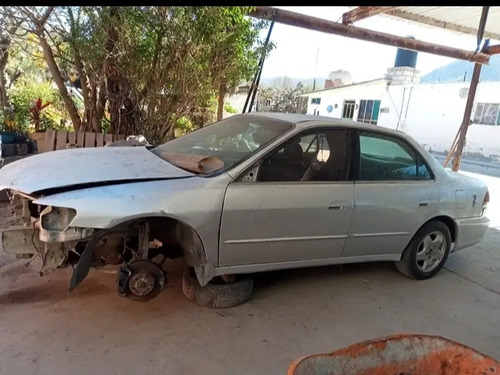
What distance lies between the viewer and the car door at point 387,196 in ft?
11.8

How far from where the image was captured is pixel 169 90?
7020 mm

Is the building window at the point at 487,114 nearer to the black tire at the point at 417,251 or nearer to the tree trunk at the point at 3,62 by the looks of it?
the black tire at the point at 417,251

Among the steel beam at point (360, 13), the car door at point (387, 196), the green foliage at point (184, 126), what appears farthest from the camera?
the green foliage at point (184, 126)

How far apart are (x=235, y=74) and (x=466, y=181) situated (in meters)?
4.70

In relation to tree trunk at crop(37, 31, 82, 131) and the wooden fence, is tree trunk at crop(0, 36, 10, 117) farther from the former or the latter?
the wooden fence

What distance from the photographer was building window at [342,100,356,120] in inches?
905

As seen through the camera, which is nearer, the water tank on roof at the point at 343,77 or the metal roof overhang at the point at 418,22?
the metal roof overhang at the point at 418,22

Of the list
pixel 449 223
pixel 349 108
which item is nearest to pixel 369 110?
pixel 349 108

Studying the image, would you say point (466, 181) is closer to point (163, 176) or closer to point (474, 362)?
point (474, 362)

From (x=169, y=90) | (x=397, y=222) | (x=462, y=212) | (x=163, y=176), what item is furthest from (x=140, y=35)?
(x=462, y=212)

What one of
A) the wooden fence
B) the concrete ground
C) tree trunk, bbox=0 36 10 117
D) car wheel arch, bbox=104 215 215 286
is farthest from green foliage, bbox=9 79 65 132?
car wheel arch, bbox=104 215 215 286

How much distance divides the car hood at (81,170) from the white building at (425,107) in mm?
16828

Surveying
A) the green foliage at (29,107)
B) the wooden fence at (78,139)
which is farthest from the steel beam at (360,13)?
the green foliage at (29,107)

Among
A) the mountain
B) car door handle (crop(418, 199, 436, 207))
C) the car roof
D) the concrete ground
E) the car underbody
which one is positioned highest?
the mountain
